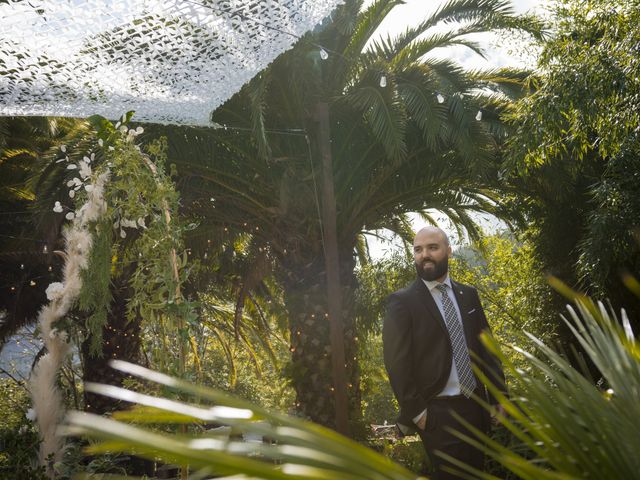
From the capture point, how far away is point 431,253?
5027 mm

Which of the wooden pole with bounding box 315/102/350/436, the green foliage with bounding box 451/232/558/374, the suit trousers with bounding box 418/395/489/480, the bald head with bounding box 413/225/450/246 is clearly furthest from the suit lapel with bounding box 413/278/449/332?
the green foliage with bounding box 451/232/558/374

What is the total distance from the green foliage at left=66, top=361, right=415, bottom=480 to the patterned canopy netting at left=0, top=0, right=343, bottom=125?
176 inches

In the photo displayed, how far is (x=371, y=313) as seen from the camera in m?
13.4

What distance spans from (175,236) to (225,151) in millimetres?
6095

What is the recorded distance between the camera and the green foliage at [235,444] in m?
0.70

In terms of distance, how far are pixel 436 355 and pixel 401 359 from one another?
8.1 inches

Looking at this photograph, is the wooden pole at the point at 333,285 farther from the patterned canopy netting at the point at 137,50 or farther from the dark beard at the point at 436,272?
the dark beard at the point at 436,272

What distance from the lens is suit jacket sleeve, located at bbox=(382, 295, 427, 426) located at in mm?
4785

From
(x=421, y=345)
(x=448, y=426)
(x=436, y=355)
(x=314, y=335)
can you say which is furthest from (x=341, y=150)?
(x=448, y=426)

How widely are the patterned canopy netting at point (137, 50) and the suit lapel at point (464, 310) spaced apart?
1.94 metres

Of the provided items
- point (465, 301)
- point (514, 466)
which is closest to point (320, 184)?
point (465, 301)

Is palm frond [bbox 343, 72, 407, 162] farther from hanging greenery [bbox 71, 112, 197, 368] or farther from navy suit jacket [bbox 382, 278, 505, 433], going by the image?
hanging greenery [bbox 71, 112, 197, 368]

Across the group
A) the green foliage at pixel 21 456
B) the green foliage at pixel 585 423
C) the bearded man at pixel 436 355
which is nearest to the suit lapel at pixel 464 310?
the bearded man at pixel 436 355

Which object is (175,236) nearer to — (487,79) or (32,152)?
(487,79)
